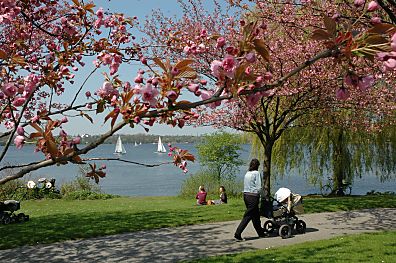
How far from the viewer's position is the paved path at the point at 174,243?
7.34 metres

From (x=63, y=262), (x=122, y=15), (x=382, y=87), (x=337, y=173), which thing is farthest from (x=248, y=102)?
(x=337, y=173)

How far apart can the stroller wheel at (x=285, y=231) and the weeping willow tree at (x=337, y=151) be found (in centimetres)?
1120

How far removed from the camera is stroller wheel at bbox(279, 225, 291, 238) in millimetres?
8383

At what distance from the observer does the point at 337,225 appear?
31.8 ft

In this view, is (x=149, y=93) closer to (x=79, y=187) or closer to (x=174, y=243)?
(x=174, y=243)

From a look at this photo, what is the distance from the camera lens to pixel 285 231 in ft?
27.8

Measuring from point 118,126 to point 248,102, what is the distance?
0.72 m

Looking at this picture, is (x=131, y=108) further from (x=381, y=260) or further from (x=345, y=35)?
(x=381, y=260)

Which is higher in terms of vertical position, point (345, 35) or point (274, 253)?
point (345, 35)

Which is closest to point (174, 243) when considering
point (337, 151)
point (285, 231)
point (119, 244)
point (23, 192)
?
point (119, 244)

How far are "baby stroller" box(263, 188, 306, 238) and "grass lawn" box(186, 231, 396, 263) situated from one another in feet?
2.33

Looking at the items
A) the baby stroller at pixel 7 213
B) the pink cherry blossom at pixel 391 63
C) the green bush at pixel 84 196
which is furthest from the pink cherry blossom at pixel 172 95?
the green bush at pixel 84 196

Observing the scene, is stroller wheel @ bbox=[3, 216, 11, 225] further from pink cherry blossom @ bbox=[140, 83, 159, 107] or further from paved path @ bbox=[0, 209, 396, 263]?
pink cherry blossom @ bbox=[140, 83, 159, 107]

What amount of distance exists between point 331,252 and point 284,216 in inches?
67.0
